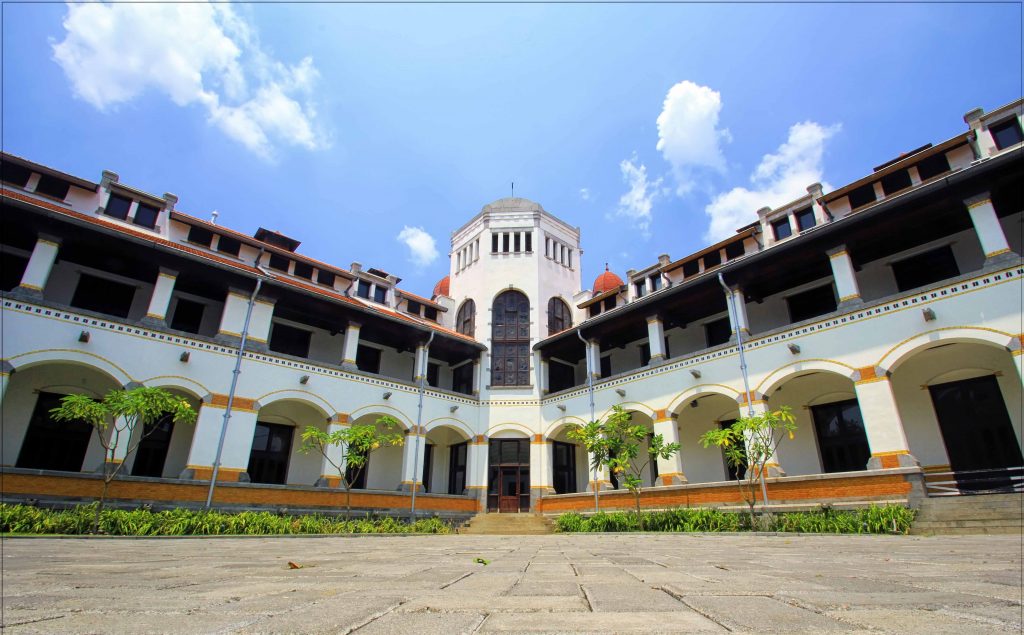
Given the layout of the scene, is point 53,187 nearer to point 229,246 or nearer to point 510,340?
point 229,246

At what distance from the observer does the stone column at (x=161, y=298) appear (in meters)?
16.3

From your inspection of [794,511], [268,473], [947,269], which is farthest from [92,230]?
[947,269]

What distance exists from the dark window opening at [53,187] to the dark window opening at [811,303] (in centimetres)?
2671

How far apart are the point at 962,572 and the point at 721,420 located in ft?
59.1

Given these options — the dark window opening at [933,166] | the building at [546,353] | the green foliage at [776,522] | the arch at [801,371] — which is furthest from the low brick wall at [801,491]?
the dark window opening at [933,166]

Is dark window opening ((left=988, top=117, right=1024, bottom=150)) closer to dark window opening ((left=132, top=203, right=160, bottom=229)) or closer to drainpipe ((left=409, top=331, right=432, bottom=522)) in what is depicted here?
drainpipe ((left=409, top=331, right=432, bottom=522))

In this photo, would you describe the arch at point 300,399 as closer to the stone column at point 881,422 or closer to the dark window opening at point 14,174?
the dark window opening at point 14,174

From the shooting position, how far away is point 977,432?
48.6ft

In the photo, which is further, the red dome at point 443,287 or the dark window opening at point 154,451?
the red dome at point 443,287

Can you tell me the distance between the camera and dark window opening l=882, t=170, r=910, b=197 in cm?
1739

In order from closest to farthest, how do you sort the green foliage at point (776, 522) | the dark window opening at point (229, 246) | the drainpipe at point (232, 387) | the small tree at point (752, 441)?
1. the green foliage at point (776, 522)
2. the small tree at point (752, 441)
3. the drainpipe at point (232, 387)
4. the dark window opening at point (229, 246)

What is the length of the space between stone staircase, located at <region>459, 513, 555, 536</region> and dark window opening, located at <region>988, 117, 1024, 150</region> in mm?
19379

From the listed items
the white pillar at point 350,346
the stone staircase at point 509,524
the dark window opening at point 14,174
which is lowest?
the stone staircase at point 509,524

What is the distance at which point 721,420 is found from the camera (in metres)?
20.4
